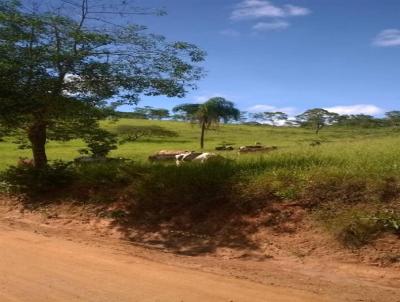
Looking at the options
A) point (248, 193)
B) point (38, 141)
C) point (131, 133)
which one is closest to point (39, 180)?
point (38, 141)

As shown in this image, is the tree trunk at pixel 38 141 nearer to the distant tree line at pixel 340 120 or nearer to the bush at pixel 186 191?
the bush at pixel 186 191

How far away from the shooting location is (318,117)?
74.1 m

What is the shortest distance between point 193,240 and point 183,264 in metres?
1.35

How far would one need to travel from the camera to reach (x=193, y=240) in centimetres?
875

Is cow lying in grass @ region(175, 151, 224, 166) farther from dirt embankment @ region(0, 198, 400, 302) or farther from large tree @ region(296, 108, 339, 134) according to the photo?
large tree @ region(296, 108, 339, 134)

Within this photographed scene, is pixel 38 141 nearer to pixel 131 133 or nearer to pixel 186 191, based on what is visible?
pixel 131 133

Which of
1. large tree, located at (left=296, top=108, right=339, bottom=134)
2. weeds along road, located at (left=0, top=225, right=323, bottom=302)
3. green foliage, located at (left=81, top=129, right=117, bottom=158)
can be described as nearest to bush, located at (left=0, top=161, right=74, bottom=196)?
green foliage, located at (left=81, top=129, right=117, bottom=158)

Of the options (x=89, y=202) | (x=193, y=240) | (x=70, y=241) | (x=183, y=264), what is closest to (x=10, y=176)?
(x=89, y=202)

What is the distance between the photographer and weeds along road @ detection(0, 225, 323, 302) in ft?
18.7

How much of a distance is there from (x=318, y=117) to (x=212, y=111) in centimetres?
3117

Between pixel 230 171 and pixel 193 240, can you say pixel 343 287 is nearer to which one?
Answer: pixel 193 240

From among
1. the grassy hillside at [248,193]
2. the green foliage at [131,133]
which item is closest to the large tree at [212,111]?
the green foliage at [131,133]

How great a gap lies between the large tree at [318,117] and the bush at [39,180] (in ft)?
202

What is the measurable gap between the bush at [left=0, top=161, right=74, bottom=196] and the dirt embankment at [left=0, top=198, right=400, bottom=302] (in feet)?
11.9
